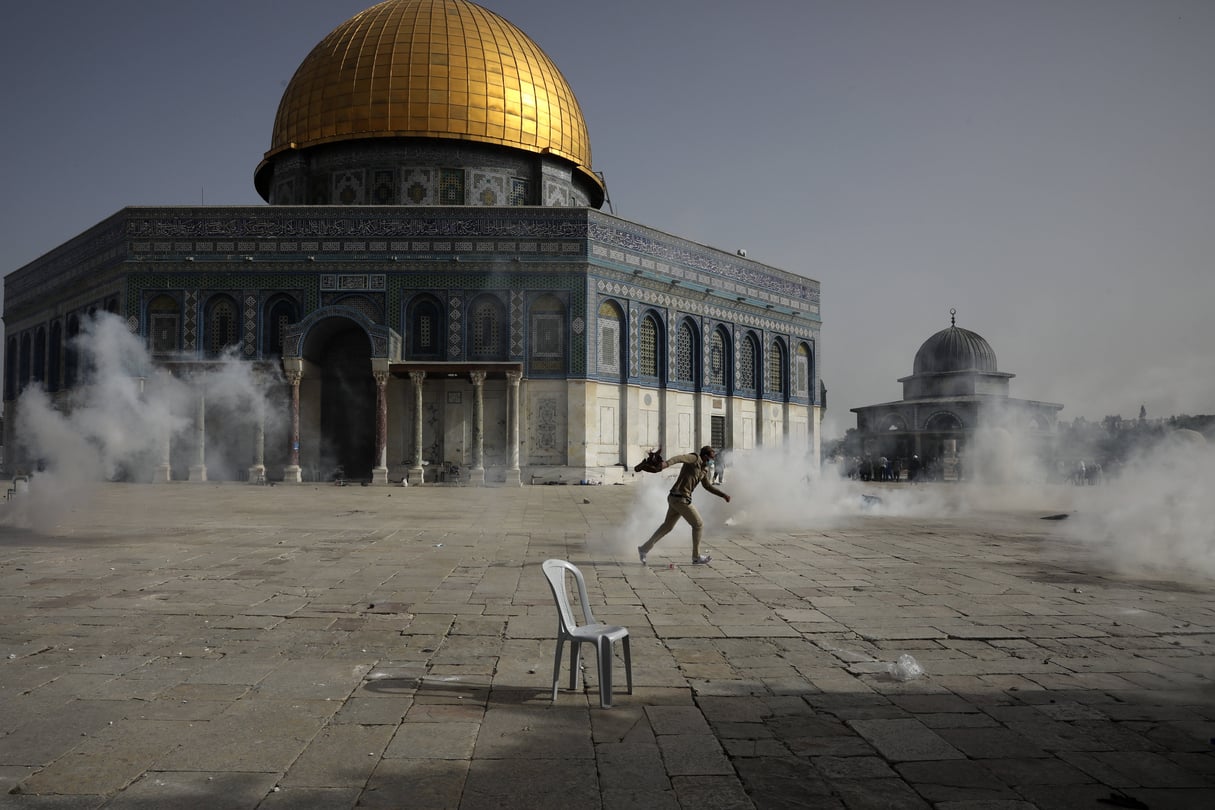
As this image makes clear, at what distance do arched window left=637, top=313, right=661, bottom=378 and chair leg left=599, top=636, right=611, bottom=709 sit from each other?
27.3 meters

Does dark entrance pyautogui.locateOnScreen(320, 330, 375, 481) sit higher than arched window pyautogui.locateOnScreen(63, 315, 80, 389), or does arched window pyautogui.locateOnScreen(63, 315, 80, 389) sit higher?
arched window pyautogui.locateOnScreen(63, 315, 80, 389)

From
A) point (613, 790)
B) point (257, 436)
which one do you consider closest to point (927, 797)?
point (613, 790)

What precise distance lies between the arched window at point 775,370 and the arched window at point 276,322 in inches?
770

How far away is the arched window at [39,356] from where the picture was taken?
119 feet

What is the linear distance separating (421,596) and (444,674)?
2638mm

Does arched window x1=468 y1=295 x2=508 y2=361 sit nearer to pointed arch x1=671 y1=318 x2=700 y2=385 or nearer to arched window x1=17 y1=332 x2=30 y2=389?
pointed arch x1=671 y1=318 x2=700 y2=385

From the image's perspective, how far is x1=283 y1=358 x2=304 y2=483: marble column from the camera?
27.6 metres

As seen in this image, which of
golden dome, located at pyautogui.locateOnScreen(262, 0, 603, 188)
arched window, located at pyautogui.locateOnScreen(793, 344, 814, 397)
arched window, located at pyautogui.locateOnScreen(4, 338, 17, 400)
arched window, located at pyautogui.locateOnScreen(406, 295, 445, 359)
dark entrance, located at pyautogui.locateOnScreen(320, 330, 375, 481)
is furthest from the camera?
arched window, located at pyautogui.locateOnScreen(793, 344, 814, 397)

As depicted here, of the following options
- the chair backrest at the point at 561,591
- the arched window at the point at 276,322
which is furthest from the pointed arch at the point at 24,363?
the chair backrest at the point at 561,591

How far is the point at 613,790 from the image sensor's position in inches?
135

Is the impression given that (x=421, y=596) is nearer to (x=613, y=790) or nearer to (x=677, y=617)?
(x=677, y=617)

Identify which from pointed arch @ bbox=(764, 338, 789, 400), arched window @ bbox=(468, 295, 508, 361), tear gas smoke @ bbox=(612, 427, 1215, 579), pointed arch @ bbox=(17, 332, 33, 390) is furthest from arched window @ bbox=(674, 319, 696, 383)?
pointed arch @ bbox=(17, 332, 33, 390)

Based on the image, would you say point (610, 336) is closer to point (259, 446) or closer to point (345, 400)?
point (345, 400)

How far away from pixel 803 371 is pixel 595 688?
119ft
